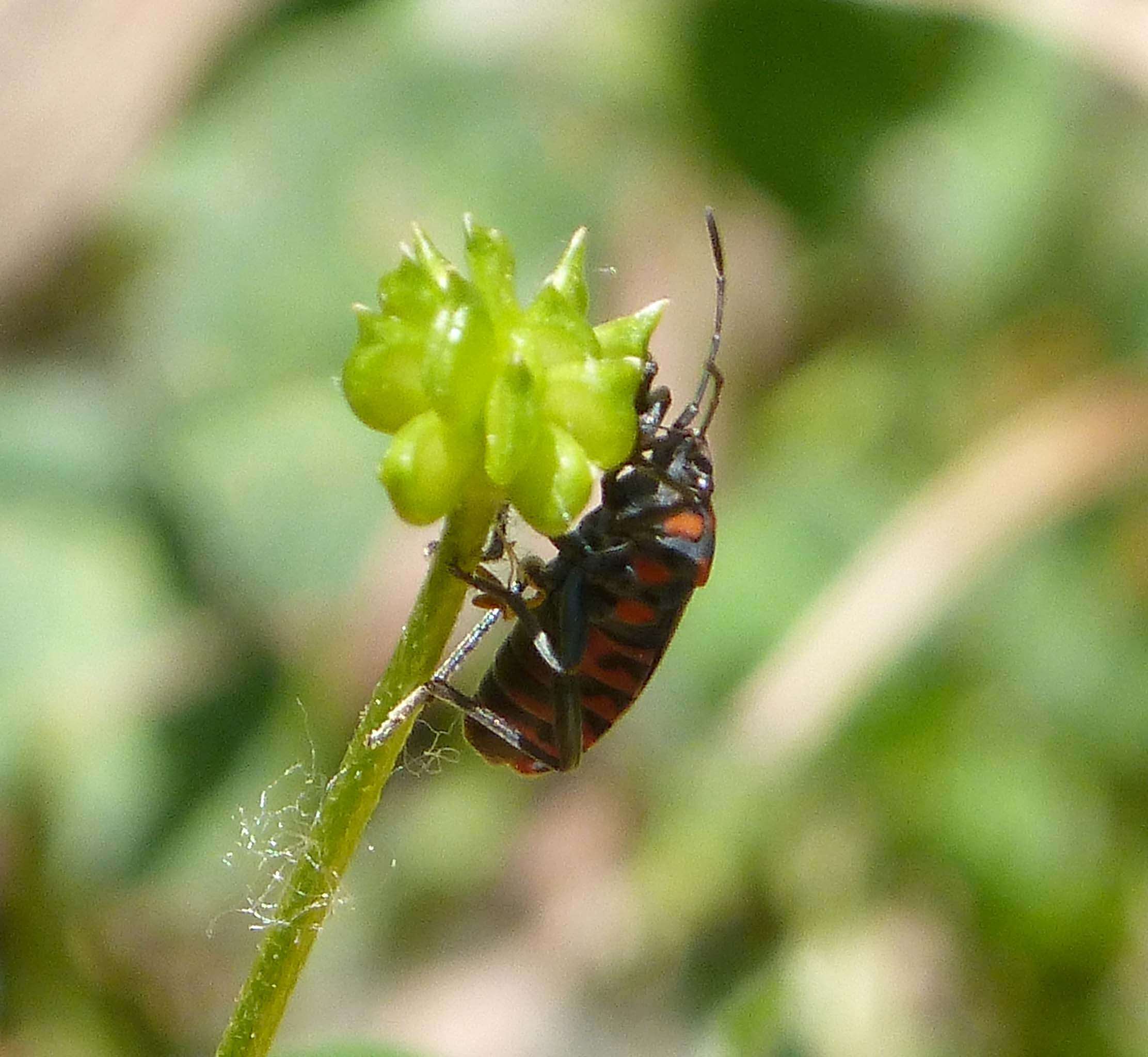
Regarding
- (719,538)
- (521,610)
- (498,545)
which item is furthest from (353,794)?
(719,538)

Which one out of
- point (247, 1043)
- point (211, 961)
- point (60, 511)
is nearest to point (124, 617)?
point (60, 511)

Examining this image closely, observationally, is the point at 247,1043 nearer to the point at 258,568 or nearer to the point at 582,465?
the point at 582,465

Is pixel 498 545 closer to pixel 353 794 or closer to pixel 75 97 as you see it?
pixel 353 794

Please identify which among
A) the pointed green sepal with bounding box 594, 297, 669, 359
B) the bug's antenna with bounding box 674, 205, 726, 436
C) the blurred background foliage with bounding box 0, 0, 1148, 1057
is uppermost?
the pointed green sepal with bounding box 594, 297, 669, 359

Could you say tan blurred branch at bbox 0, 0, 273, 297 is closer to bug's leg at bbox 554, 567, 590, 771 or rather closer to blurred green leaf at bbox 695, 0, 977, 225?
blurred green leaf at bbox 695, 0, 977, 225

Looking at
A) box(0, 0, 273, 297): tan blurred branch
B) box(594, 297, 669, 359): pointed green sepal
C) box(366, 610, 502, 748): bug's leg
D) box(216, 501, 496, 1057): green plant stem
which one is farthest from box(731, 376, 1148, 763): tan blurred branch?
box(216, 501, 496, 1057): green plant stem

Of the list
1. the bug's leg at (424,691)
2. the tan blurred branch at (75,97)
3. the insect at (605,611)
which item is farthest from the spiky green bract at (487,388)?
the tan blurred branch at (75,97)
